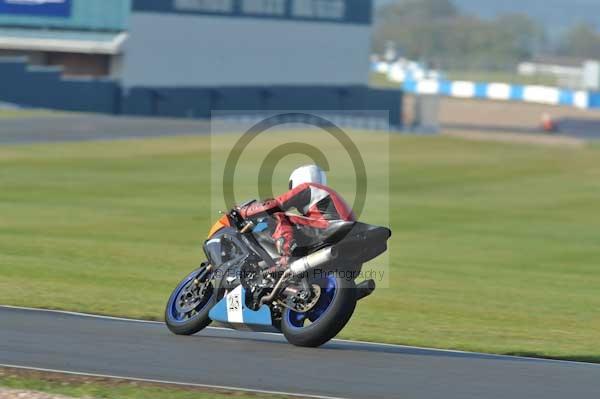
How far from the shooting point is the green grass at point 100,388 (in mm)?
7949

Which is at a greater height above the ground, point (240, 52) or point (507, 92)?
point (240, 52)

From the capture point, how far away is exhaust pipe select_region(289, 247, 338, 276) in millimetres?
9188

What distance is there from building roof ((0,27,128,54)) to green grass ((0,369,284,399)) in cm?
4395

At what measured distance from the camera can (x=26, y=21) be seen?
Answer: 52344 mm

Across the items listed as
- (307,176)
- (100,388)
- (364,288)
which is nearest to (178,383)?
(100,388)

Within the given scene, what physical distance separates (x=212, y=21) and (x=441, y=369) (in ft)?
160

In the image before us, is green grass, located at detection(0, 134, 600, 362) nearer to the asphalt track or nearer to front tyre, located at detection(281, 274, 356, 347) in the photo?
the asphalt track

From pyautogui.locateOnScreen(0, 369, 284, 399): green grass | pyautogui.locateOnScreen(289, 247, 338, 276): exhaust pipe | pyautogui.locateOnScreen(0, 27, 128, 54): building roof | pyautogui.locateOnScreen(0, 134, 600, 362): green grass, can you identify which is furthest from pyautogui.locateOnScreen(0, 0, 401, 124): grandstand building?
pyautogui.locateOnScreen(0, 369, 284, 399): green grass

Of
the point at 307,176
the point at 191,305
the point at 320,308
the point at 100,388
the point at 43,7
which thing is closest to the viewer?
the point at 100,388

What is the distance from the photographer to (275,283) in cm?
964

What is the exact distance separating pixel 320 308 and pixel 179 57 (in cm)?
4622

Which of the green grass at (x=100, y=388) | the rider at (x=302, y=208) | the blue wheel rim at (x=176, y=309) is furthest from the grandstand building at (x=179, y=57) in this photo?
the green grass at (x=100, y=388)

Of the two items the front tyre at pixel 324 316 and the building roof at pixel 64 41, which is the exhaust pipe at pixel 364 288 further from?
the building roof at pixel 64 41

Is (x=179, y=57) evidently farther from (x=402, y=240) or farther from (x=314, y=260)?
(x=314, y=260)
